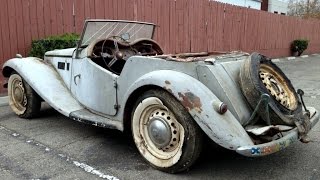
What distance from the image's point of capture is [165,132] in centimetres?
386

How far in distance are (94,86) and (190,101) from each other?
165 centimetres

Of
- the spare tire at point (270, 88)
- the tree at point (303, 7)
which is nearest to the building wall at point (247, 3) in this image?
the tree at point (303, 7)

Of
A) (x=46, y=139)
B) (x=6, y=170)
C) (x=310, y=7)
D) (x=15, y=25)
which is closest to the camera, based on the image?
(x=6, y=170)

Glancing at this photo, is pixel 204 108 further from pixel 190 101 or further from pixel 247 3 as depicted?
pixel 247 3

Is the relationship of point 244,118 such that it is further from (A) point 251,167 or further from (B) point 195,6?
(B) point 195,6

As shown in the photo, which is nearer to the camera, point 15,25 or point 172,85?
point 172,85

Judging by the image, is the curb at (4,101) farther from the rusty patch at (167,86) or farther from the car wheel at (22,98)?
the rusty patch at (167,86)

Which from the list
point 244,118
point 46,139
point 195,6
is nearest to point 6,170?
point 46,139

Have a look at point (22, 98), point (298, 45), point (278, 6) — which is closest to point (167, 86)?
point (22, 98)

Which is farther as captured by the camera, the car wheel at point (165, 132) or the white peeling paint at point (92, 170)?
the white peeling paint at point (92, 170)

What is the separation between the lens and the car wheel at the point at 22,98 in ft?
19.0

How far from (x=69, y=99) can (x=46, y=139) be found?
24.6 inches

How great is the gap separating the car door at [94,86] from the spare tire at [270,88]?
60.2 inches

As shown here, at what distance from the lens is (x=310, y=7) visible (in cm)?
3809
